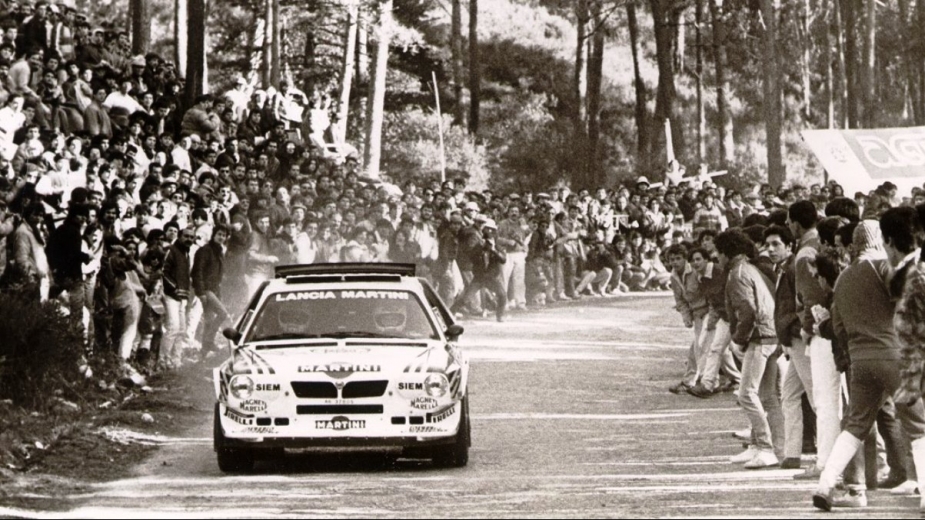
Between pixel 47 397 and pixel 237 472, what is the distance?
13.1 feet

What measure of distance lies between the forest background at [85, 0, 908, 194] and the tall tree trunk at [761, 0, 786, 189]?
30.6ft

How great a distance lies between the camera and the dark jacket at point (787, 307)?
13.5 metres

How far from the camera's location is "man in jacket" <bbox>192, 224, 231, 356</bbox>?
23.2 meters

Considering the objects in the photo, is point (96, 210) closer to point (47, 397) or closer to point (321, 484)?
point (47, 397)

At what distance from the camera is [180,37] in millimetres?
40844

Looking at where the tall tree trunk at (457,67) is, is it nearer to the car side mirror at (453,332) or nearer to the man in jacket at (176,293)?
the man in jacket at (176,293)

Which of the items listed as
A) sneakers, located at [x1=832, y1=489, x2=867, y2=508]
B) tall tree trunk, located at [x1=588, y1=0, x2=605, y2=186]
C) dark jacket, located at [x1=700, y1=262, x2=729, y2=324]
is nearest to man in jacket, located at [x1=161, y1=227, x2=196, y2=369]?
dark jacket, located at [x1=700, y1=262, x2=729, y2=324]

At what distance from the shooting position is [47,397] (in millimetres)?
17922

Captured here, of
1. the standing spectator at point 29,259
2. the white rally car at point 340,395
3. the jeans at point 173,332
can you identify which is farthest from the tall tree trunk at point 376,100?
the white rally car at point 340,395

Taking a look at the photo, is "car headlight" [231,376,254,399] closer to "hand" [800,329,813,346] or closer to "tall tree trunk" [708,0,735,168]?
"hand" [800,329,813,346]

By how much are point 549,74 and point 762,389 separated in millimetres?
59580

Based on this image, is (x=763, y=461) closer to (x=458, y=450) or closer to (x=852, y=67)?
(x=458, y=450)

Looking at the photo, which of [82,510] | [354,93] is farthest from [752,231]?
[354,93]

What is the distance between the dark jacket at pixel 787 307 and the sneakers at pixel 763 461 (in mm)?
1067
